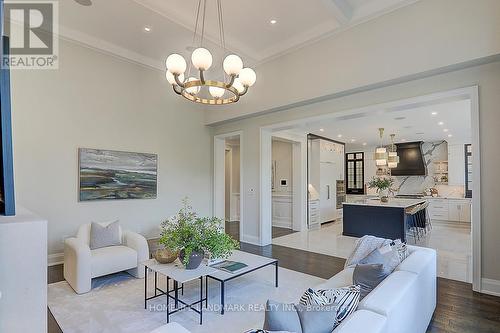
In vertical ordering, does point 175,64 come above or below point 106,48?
below

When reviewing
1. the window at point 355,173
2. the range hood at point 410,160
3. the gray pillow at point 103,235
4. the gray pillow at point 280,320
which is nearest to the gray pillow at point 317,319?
the gray pillow at point 280,320

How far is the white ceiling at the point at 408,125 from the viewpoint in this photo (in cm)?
618

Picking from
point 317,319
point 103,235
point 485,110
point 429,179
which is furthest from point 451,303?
point 429,179

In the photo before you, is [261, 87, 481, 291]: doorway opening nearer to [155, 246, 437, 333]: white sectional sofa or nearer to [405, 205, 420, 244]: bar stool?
[405, 205, 420, 244]: bar stool

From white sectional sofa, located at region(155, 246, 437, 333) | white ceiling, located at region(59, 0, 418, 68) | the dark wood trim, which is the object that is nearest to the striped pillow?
white sectional sofa, located at region(155, 246, 437, 333)

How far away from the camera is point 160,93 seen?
6227mm

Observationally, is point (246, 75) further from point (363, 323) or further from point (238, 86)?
point (363, 323)

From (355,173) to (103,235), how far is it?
10955 mm

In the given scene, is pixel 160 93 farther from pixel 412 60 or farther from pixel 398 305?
pixel 398 305

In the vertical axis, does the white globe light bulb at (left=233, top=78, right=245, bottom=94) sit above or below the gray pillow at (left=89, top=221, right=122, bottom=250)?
above

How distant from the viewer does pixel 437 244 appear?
6242mm

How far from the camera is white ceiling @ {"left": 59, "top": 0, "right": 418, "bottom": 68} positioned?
161 inches

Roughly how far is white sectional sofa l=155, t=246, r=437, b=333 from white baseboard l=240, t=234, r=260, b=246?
10.9 ft

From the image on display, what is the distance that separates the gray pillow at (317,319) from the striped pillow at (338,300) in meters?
0.10
